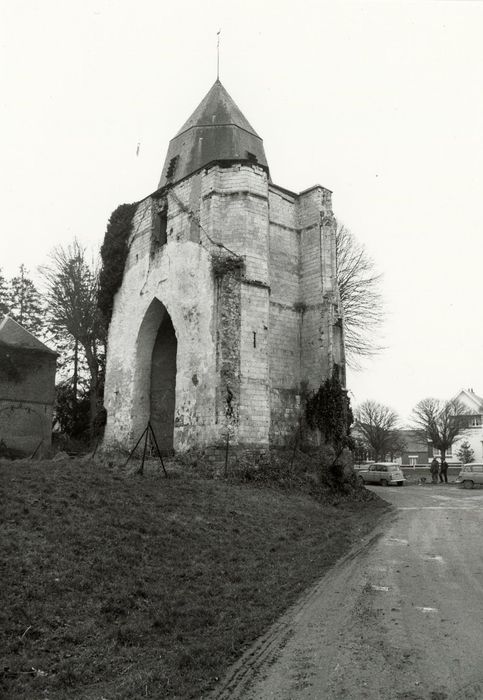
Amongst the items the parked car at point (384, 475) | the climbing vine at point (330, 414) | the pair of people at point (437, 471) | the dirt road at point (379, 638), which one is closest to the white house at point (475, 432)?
the pair of people at point (437, 471)

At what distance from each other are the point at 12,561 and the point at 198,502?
5613 mm

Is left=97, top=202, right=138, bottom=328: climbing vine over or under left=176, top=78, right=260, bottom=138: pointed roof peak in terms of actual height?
under

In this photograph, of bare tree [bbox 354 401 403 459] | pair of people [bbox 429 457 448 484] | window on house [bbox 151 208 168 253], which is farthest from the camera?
bare tree [bbox 354 401 403 459]

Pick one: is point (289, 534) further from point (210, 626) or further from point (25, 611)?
point (25, 611)

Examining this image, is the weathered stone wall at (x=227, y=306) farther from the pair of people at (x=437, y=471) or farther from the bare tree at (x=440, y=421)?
the bare tree at (x=440, y=421)

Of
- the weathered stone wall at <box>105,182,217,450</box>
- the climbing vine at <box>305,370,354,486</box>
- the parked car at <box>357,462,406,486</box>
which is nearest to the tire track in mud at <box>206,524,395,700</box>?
the weathered stone wall at <box>105,182,217,450</box>

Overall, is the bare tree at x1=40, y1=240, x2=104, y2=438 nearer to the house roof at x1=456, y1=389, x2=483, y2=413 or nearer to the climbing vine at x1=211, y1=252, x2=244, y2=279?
the climbing vine at x1=211, y1=252, x2=244, y2=279

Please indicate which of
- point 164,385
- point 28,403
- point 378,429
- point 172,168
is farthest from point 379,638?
point 378,429

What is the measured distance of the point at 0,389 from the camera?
23.8 m

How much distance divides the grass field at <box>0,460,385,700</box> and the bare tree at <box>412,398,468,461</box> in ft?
104

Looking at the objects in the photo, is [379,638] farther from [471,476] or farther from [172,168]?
[471,476]

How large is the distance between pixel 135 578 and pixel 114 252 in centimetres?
1867

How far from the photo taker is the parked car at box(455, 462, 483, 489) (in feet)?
89.4

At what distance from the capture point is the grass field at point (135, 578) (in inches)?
193
